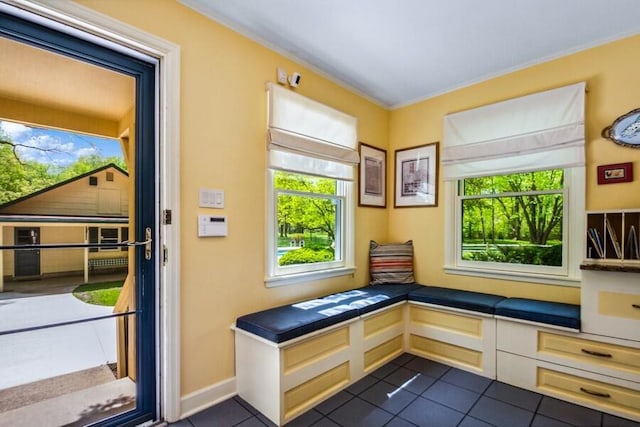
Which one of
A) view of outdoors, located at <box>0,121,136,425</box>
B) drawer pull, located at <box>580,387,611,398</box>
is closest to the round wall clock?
drawer pull, located at <box>580,387,611,398</box>

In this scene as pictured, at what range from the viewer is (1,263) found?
4.79ft

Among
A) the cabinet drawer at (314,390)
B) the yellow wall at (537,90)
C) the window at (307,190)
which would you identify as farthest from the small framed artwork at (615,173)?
the cabinet drawer at (314,390)

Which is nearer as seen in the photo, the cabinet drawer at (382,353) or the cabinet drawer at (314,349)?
the cabinet drawer at (314,349)

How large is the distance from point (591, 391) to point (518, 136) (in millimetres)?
1999

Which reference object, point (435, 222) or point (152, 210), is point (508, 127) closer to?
point (435, 222)

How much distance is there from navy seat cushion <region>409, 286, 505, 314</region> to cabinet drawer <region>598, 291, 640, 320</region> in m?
0.65

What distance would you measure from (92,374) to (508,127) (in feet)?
11.9

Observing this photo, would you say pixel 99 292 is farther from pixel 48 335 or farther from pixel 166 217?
pixel 166 217

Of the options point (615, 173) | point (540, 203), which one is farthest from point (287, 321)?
point (615, 173)

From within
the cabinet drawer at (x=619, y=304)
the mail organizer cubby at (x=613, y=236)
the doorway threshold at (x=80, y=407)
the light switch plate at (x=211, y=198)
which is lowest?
the doorway threshold at (x=80, y=407)

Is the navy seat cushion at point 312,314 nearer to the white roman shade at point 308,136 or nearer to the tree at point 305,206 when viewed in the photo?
the tree at point 305,206

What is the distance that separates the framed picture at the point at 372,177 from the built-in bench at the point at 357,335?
3.24ft

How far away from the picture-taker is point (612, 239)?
6.89ft

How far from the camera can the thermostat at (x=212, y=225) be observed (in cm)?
200
